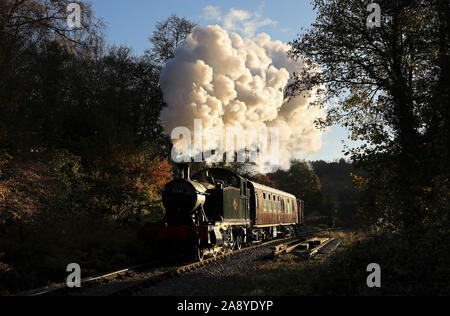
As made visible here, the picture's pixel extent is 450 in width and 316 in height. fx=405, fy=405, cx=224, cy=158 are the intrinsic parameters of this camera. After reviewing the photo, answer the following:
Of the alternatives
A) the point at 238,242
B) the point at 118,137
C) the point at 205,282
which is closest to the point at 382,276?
the point at 205,282

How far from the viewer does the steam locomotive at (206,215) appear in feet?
41.5

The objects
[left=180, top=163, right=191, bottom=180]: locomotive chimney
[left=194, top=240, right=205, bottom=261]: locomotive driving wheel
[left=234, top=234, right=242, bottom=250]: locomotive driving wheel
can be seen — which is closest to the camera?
[left=194, top=240, right=205, bottom=261]: locomotive driving wheel

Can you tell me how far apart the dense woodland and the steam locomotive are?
1539mm

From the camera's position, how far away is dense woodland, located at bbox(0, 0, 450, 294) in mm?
9570

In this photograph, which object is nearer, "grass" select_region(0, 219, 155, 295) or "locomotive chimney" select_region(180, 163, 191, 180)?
"grass" select_region(0, 219, 155, 295)

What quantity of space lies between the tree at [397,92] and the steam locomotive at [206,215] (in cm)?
446

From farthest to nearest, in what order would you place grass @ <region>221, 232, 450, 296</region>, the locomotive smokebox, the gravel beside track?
the locomotive smokebox, the gravel beside track, grass @ <region>221, 232, 450, 296</region>

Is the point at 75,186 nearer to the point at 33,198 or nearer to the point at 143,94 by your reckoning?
the point at 33,198

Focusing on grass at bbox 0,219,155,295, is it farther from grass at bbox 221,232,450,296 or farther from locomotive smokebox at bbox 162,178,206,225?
grass at bbox 221,232,450,296

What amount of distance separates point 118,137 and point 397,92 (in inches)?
593

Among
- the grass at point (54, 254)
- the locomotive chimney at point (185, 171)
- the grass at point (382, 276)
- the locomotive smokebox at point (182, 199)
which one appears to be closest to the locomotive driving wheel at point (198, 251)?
the locomotive smokebox at point (182, 199)

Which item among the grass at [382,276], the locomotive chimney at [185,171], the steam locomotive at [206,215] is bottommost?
the grass at [382,276]

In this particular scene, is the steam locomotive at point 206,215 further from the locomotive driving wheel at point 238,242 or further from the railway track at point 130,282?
the railway track at point 130,282

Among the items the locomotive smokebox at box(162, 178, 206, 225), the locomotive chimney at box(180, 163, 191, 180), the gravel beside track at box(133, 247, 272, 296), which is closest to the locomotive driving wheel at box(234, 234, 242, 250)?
the locomotive smokebox at box(162, 178, 206, 225)
